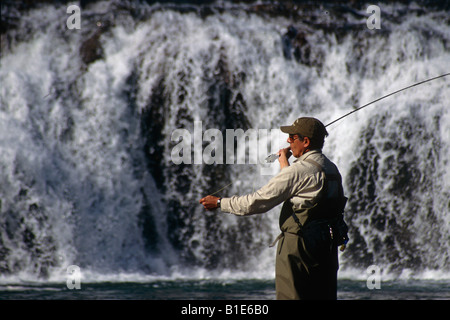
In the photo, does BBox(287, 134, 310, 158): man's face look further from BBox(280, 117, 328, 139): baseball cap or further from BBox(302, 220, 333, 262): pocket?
BBox(302, 220, 333, 262): pocket

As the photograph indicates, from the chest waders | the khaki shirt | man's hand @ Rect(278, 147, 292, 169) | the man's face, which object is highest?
the man's face

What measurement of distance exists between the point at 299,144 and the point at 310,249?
1.96 ft

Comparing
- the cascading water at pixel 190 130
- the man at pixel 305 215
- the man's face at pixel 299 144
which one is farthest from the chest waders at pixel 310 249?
the cascading water at pixel 190 130

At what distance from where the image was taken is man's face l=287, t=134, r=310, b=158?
4.36m

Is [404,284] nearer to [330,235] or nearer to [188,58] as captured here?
[188,58]

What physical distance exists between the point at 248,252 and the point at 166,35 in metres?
3.65

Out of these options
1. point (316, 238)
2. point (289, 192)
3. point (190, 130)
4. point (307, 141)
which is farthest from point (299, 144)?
point (190, 130)

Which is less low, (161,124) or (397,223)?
(161,124)

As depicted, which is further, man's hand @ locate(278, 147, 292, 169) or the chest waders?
man's hand @ locate(278, 147, 292, 169)

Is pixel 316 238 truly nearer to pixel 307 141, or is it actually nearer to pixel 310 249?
pixel 310 249

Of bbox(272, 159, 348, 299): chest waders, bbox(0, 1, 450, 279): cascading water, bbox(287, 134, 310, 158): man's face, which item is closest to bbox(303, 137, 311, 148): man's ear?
bbox(287, 134, 310, 158): man's face

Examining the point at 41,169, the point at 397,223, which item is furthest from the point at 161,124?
the point at 397,223

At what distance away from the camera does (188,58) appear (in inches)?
465

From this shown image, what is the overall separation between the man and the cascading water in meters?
6.74
